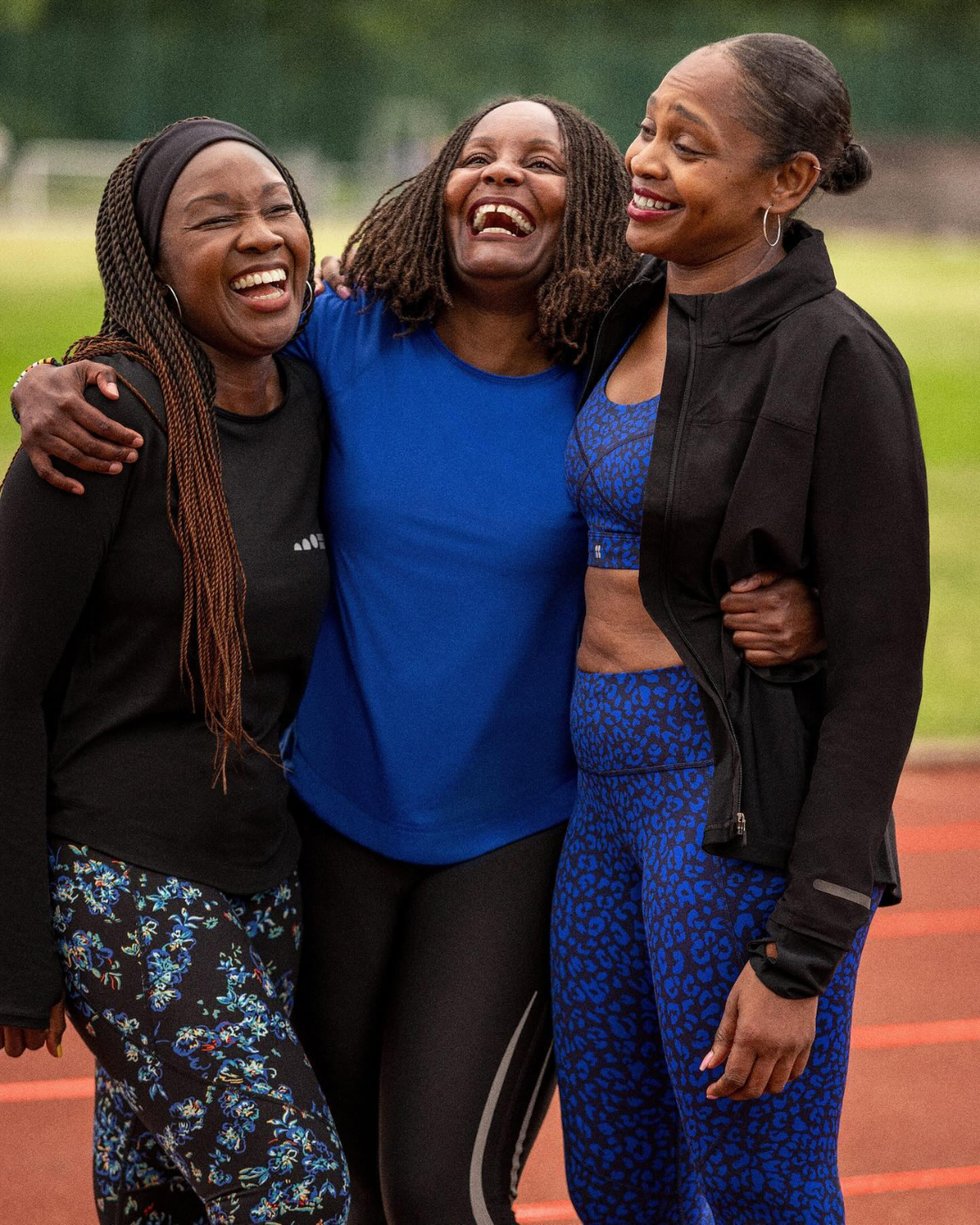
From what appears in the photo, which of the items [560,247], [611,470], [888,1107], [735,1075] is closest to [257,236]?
[560,247]

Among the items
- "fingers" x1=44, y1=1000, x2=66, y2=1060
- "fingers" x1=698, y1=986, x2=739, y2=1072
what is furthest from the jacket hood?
"fingers" x1=44, y1=1000, x2=66, y2=1060

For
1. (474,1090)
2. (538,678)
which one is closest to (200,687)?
(538,678)

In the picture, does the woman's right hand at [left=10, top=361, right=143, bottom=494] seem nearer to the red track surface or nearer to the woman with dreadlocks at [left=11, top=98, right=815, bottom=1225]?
the woman with dreadlocks at [left=11, top=98, right=815, bottom=1225]

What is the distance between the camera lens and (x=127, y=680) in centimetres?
251

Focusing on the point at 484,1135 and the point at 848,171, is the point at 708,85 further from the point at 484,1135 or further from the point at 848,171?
the point at 484,1135

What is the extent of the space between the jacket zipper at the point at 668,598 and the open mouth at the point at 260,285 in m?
0.69

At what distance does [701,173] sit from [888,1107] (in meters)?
3.14

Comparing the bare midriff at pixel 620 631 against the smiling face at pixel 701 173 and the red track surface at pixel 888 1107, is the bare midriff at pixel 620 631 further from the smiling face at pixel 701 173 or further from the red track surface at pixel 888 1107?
the red track surface at pixel 888 1107

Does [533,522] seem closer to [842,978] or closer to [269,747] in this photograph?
[269,747]

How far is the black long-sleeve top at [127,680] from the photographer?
2396 mm

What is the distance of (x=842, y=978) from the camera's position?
2.43m

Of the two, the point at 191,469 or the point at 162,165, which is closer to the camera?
the point at 191,469

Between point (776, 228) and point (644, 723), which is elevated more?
point (776, 228)

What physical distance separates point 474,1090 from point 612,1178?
0.28 meters
